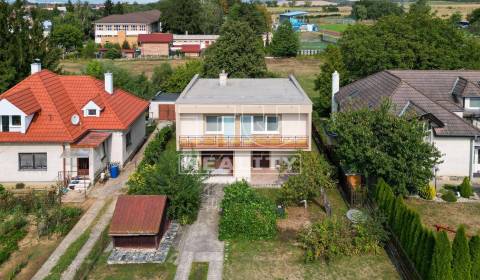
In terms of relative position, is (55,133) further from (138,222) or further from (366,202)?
(366,202)

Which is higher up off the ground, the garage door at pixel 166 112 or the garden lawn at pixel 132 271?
the garage door at pixel 166 112

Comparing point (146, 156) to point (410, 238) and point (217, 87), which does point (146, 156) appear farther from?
point (410, 238)

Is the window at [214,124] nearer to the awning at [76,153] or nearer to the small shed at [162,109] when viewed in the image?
the awning at [76,153]

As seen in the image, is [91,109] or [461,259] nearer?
[461,259]

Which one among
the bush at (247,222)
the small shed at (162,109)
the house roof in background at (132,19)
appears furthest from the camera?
the house roof in background at (132,19)

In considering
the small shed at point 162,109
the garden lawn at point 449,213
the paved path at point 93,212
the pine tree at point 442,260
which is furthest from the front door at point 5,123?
the pine tree at point 442,260

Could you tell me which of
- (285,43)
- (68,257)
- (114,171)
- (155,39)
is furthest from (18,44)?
(285,43)

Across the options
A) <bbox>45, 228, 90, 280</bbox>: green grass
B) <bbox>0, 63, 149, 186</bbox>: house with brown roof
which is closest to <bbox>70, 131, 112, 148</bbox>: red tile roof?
<bbox>0, 63, 149, 186</bbox>: house with brown roof
